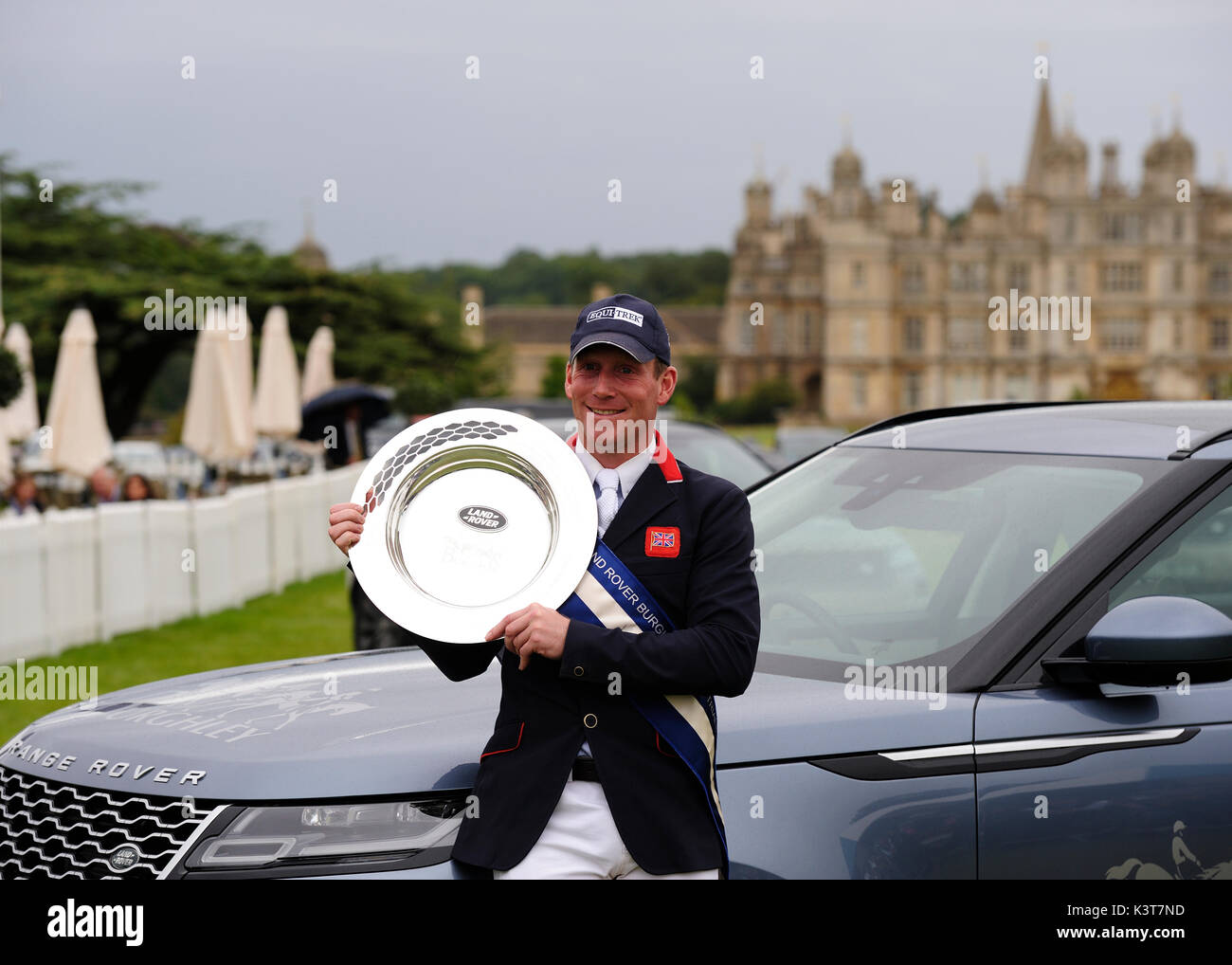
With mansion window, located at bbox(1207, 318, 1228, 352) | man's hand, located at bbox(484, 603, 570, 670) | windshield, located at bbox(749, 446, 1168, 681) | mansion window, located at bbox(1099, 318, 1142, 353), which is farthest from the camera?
mansion window, located at bbox(1207, 318, 1228, 352)

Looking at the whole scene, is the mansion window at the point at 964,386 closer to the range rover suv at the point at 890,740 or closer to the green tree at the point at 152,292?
the green tree at the point at 152,292

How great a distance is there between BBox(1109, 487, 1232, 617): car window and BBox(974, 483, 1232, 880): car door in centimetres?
11

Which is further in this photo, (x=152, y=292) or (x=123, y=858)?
(x=152, y=292)

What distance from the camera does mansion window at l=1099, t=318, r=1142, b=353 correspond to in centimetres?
11919

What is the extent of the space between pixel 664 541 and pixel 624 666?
26cm

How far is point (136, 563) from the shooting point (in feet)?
36.7

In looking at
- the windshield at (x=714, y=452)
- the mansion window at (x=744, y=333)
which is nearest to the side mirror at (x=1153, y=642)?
the windshield at (x=714, y=452)

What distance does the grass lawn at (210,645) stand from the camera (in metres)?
9.23

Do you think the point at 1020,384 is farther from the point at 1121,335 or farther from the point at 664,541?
the point at 664,541

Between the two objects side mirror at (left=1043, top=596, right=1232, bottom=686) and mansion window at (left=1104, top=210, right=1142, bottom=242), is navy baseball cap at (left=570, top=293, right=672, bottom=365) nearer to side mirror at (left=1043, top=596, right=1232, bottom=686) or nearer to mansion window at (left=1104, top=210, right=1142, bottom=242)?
side mirror at (left=1043, top=596, right=1232, bottom=686)

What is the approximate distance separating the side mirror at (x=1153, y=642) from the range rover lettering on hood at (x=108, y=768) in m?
1.74

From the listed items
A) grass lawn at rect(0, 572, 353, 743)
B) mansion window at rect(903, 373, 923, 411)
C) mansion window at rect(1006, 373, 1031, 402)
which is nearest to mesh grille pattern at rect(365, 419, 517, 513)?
grass lawn at rect(0, 572, 353, 743)

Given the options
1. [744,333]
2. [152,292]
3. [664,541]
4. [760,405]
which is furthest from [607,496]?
[744,333]

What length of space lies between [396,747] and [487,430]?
0.62 m
